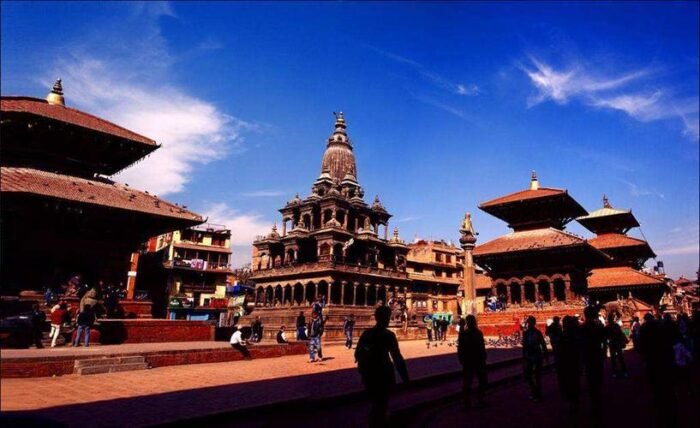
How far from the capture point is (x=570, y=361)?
7.18 meters

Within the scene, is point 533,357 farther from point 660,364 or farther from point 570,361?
point 660,364

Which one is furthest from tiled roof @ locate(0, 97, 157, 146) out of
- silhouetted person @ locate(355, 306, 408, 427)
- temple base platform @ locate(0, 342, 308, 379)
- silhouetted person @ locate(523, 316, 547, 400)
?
silhouetted person @ locate(523, 316, 547, 400)

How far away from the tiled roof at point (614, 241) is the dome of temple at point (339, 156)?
27.1 m

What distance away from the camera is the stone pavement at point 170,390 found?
17.8 ft

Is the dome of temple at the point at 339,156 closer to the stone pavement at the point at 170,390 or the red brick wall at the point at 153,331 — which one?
the red brick wall at the point at 153,331

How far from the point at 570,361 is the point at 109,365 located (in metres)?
10.1

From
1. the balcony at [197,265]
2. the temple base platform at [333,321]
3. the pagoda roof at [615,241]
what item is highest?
the pagoda roof at [615,241]

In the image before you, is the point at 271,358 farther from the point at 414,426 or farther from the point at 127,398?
the point at 414,426

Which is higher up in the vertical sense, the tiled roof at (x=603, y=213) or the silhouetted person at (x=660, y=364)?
the tiled roof at (x=603, y=213)

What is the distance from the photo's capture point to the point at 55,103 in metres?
21.2

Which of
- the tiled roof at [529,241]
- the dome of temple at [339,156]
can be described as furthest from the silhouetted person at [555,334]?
the dome of temple at [339,156]

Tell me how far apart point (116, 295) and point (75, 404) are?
41.9 feet

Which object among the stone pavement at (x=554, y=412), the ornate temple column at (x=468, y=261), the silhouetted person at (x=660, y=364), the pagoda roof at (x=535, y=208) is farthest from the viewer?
the pagoda roof at (x=535, y=208)

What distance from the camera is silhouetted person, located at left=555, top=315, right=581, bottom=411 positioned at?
6.87 meters
